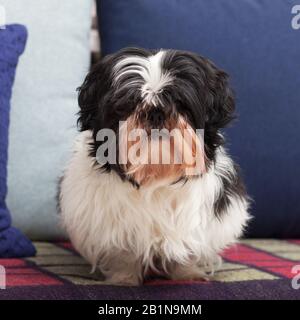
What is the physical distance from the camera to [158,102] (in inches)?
57.6

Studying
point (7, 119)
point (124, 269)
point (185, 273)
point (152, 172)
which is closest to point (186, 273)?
point (185, 273)

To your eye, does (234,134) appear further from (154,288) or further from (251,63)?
(154,288)

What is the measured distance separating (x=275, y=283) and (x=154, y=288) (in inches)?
11.8

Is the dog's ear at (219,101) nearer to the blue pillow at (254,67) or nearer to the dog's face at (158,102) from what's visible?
the dog's face at (158,102)

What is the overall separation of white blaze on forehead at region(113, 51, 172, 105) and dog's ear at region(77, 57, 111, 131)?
0.05 metres

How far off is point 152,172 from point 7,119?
0.66 meters

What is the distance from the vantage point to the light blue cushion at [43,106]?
220 cm

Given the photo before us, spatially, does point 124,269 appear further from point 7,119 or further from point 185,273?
point 7,119

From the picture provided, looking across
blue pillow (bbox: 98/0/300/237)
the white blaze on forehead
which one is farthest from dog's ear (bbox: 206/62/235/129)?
blue pillow (bbox: 98/0/300/237)

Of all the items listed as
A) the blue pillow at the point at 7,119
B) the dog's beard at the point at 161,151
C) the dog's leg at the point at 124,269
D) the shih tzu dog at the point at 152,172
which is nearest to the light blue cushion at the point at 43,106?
the blue pillow at the point at 7,119

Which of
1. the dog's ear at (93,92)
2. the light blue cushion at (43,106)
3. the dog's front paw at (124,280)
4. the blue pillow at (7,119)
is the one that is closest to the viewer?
the dog's ear at (93,92)

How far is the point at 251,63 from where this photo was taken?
7.38ft

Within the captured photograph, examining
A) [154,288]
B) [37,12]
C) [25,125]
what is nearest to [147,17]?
[37,12]

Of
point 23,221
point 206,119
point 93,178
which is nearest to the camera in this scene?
point 206,119
